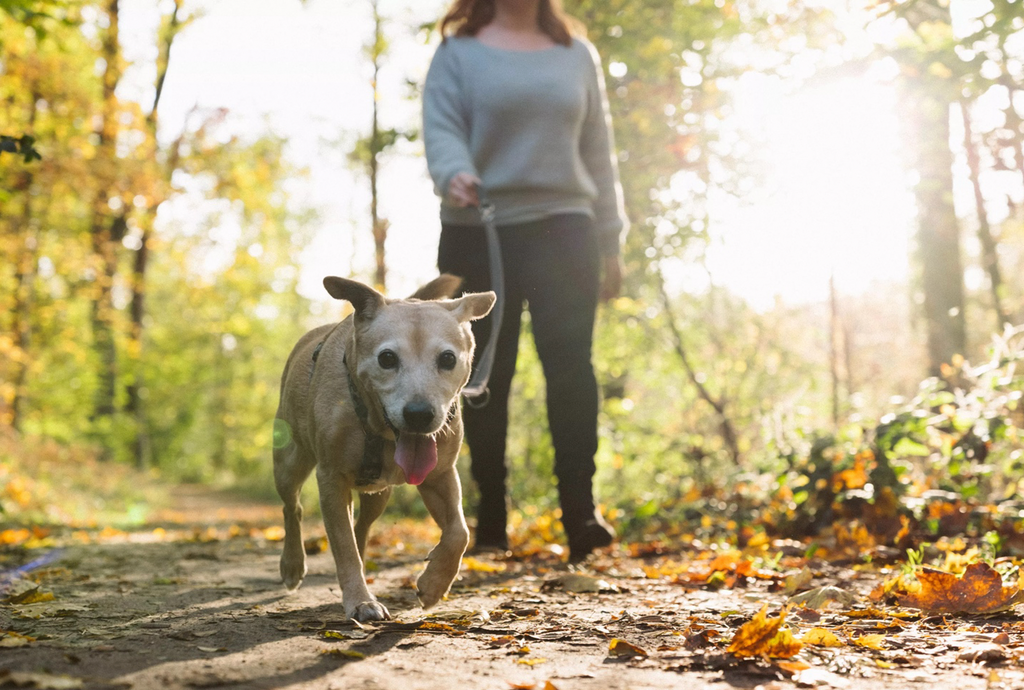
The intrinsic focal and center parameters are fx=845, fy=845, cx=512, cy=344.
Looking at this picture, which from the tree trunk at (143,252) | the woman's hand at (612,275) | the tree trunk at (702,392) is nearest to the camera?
the woman's hand at (612,275)

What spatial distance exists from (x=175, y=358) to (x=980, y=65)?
2673 centimetres

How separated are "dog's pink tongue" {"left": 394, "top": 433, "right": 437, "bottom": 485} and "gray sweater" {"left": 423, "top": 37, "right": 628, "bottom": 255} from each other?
1.81 metres

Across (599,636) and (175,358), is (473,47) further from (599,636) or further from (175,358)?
(175,358)

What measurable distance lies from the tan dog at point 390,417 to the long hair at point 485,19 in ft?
6.73

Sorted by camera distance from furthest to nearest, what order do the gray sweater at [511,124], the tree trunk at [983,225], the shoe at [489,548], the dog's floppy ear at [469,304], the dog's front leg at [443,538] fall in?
the tree trunk at [983,225]
the shoe at [489,548]
the gray sweater at [511,124]
the dog's floppy ear at [469,304]
the dog's front leg at [443,538]

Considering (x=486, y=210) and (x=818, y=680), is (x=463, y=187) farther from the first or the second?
(x=818, y=680)

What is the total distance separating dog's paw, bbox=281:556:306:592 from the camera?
3.84m

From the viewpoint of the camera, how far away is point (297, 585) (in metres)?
3.85

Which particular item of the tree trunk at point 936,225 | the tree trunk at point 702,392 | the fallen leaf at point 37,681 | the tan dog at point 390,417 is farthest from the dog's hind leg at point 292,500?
the tree trunk at point 702,392

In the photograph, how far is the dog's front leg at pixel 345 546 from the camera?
2982 mm

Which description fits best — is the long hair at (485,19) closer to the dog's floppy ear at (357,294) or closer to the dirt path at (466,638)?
the dog's floppy ear at (357,294)

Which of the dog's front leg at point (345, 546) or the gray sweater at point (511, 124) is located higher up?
the gray sweater at point (511, 124)

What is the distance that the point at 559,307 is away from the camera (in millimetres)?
4707

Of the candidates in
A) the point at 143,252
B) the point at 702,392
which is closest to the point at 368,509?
the point at 702,392
